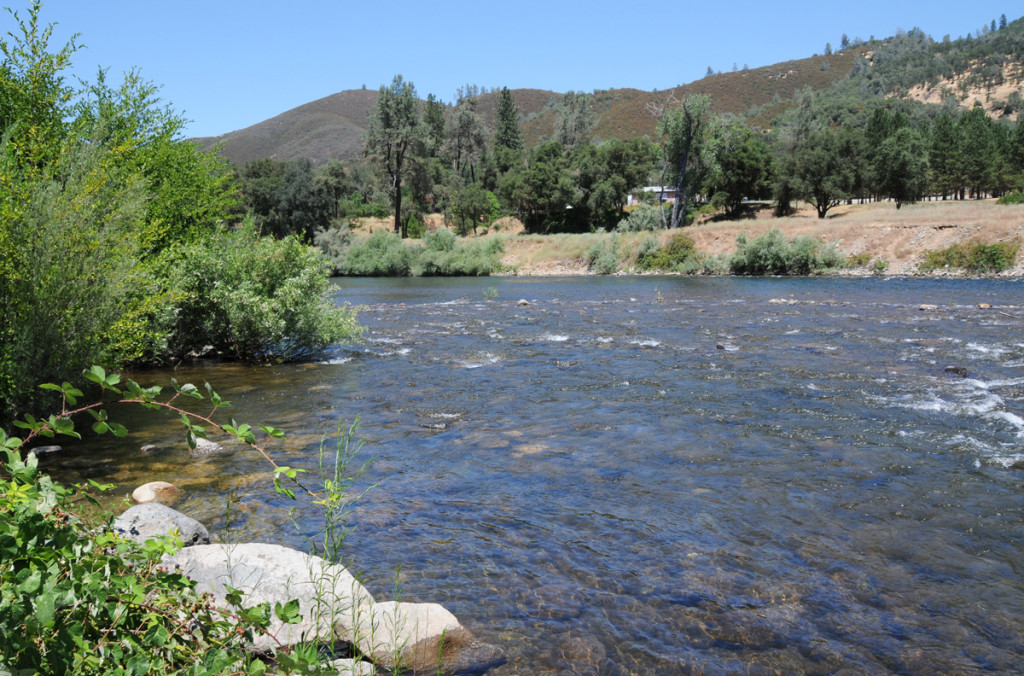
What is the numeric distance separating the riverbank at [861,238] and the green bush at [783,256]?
165cm

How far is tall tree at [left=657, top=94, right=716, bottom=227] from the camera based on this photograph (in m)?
68.9

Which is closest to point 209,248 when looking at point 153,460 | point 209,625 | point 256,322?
point 256,322

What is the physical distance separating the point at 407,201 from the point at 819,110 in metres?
89.2

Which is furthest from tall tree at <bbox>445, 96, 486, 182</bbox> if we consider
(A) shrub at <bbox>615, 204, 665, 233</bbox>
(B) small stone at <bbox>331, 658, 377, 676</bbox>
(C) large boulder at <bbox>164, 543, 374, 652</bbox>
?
(B) small stone at <bbox>331, 658, 377, 676</bbox>

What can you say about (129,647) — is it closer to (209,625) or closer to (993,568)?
(209,625)

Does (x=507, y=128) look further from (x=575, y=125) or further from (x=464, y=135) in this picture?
(x=575, y=125)

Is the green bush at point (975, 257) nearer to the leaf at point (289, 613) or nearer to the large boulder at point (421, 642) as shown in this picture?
the large boulder at point (421, 642)

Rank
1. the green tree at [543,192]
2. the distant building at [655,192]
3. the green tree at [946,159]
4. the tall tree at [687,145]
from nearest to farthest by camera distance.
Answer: the tall tree at [687,145]
the distant building at [655,192]
the green tree at [543,192]
the green tree at [946,159]

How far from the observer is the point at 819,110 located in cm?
13350

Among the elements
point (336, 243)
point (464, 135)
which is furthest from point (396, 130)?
point (464, 135)

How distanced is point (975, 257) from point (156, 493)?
49569 mm

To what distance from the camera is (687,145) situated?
71.4 metres

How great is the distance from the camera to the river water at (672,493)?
549 cm

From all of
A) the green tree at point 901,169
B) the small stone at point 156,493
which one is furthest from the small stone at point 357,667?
the green tree at point 901,169
